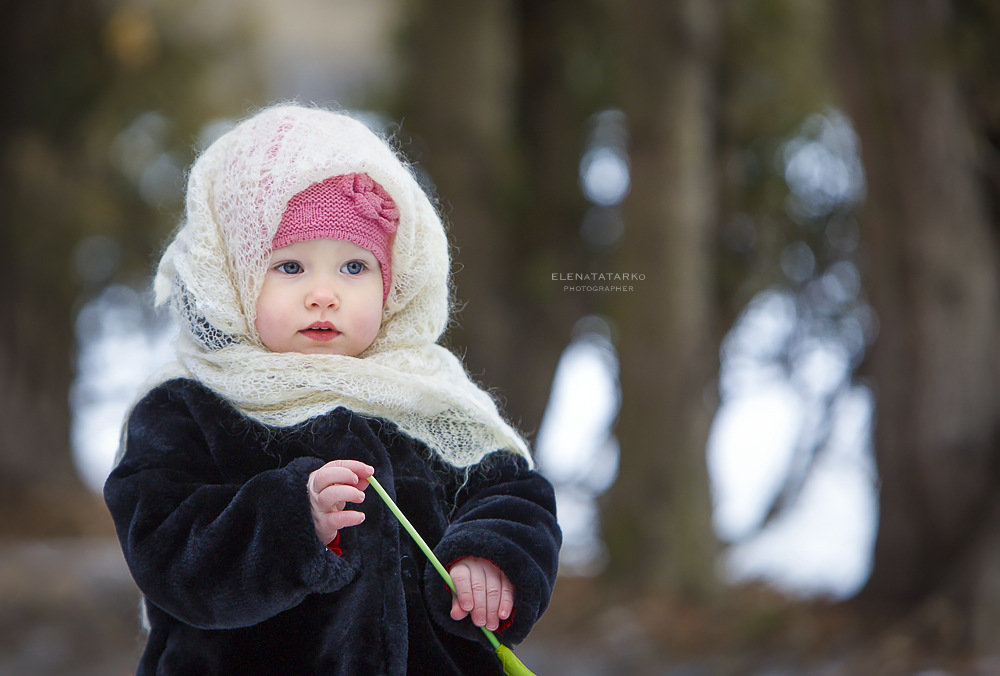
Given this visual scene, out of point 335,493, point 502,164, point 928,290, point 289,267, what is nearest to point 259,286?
point 289,267

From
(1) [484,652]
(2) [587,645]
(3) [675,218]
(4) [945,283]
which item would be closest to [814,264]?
(3) [675,218]

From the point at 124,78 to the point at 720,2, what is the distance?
17.6ft

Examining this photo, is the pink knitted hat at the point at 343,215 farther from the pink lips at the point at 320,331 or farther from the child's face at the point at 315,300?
the pink lips at the point at 320,331

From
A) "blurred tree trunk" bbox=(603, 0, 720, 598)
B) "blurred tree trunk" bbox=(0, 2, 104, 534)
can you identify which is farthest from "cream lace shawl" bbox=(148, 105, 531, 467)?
"blurred tree trunk" bbox=(0, 2, 104, 534)

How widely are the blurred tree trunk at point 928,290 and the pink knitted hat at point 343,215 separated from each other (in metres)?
3.58

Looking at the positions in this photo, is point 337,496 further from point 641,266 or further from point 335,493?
point 641,266

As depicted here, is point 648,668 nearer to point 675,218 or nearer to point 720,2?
point 675,218

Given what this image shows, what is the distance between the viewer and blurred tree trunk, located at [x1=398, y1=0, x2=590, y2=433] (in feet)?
23.1

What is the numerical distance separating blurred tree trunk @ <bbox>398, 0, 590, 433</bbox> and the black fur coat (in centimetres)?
459

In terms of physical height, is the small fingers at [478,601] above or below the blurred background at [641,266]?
below

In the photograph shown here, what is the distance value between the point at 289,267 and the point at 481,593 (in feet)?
1.94

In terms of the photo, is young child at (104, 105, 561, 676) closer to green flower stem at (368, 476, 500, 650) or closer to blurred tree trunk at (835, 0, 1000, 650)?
green flower stem at (368, 476, 500, 650)

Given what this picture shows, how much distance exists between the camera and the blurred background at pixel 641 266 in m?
4.69

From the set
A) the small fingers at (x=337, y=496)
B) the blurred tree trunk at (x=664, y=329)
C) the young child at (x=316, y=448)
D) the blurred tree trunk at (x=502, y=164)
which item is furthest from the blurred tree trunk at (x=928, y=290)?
the small fingers at (x=337, y=496)
